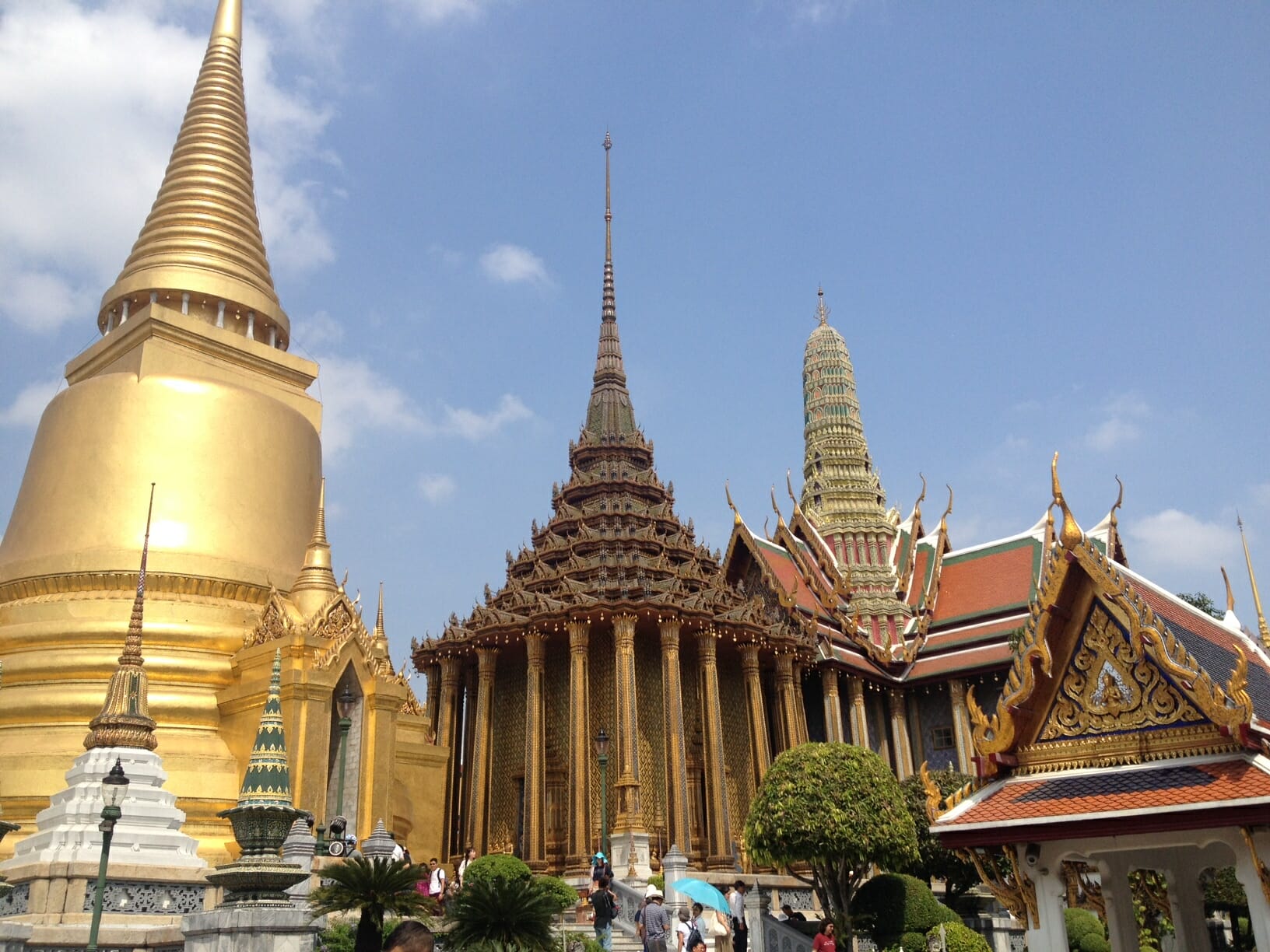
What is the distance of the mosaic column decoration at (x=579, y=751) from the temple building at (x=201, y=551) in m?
2.62

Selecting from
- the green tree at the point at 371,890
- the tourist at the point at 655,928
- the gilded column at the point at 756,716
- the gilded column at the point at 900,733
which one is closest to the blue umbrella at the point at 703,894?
the tourist at the point at 655,928

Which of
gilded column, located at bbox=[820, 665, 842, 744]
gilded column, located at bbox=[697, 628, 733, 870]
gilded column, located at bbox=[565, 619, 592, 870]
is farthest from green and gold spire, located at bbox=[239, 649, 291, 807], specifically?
gilded column, located at bbox=[820, 665, 842, 744]

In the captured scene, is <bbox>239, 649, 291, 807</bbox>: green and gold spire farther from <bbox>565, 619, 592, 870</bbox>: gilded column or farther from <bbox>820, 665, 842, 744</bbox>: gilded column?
<bbox>820, 665, 842, 744</bbox>: gilded column

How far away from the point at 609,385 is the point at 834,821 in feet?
60.1

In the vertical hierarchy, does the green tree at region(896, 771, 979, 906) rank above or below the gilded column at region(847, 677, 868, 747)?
below

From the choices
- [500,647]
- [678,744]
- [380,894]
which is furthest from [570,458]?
[380,894]

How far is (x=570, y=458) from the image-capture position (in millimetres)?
28828

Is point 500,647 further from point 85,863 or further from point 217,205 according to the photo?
point 85,863

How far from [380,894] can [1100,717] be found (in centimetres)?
541

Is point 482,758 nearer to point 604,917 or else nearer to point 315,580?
point 315,580

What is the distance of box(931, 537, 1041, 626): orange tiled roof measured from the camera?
3041 centimetres

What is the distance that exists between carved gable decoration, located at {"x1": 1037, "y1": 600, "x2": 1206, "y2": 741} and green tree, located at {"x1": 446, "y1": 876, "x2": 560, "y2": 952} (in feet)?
13.0

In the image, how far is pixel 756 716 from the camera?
24234 millimetres

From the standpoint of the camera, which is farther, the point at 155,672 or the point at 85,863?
the point at 155,672
